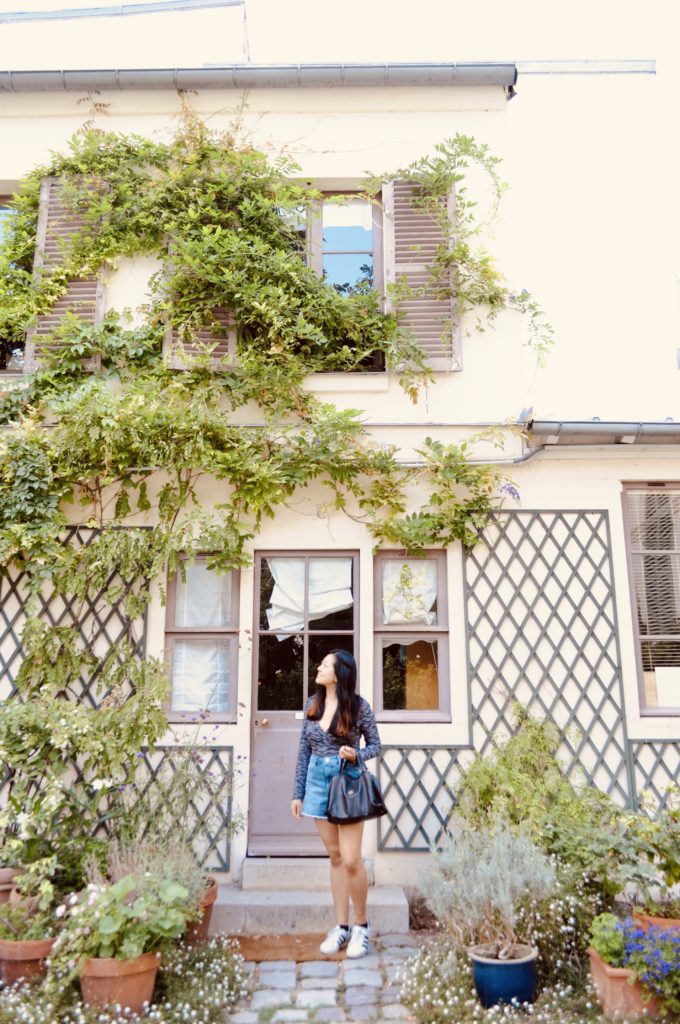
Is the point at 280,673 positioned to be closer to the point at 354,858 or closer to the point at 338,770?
the point at 338,770

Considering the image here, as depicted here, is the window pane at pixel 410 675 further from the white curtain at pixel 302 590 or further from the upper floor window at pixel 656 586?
the upper floor window at pixel 656 586

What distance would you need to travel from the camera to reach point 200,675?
5.66 m

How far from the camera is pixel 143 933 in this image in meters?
3.59

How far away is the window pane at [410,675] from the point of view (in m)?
5.59

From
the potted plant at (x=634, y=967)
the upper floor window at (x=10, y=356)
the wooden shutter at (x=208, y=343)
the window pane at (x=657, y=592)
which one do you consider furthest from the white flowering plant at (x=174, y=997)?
the upper floor window at (x=10, y=356)

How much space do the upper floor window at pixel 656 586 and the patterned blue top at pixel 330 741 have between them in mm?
2377

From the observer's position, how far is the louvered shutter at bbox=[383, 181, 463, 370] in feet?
19.9

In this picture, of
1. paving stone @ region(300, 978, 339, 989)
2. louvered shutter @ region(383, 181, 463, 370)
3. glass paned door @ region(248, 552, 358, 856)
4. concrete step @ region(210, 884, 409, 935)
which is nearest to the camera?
paving stone @ region(300, 978, 339, 989)

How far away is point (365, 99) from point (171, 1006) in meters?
6.89

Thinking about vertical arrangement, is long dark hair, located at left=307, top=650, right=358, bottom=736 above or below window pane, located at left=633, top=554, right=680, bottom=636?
below

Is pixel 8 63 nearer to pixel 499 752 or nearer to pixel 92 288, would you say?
pixel 92 288

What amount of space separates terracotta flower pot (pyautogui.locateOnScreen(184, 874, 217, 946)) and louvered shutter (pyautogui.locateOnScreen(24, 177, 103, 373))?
400 cm

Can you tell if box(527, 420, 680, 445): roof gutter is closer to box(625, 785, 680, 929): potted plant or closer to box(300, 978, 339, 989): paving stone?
box(625, 785, 680, 929): potted plant

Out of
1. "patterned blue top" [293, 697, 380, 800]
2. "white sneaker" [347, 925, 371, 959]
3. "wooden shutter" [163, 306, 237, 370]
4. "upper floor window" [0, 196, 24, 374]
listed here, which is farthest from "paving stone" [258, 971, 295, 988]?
"upper floor window" [0, 196, 24, 374]
